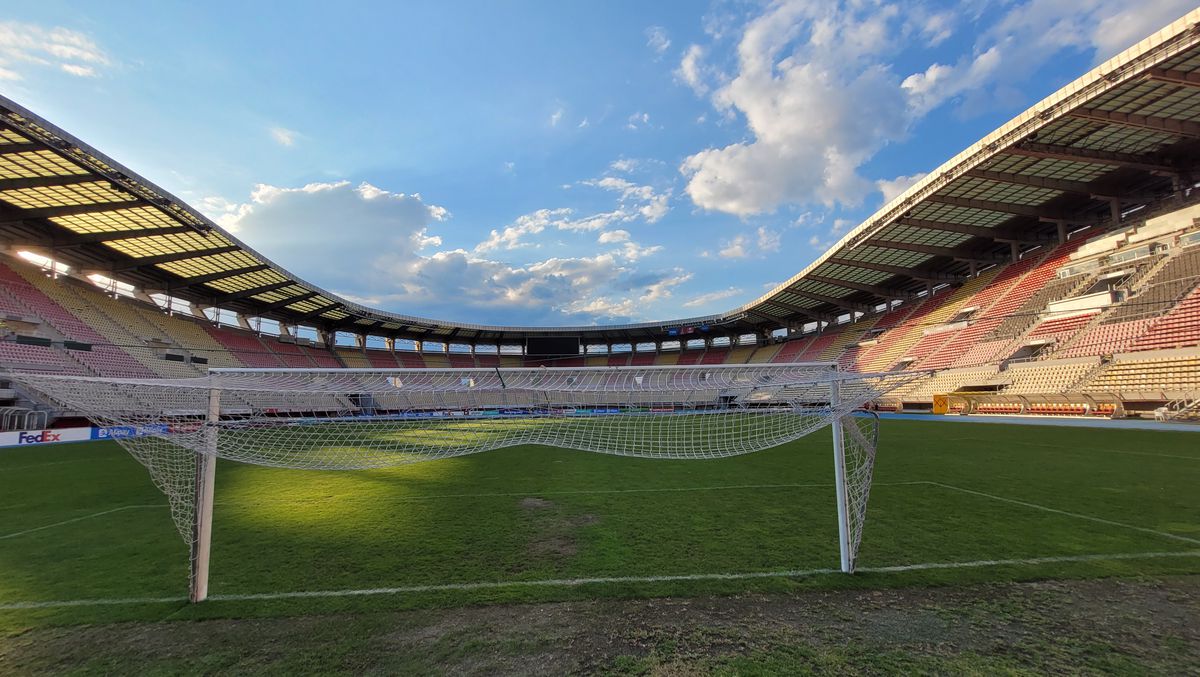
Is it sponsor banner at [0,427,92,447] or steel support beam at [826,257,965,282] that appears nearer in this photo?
sponsor banner at [0,427,92,447]

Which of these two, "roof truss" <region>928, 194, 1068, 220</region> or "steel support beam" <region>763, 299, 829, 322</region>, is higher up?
"roof truss" <region>928, 194, 1068, 220</region>

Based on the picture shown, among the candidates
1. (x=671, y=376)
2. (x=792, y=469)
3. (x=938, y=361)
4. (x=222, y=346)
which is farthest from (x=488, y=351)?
(x=671, y=376)

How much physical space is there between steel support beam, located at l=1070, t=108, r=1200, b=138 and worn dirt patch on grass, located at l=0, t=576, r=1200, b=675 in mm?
16547

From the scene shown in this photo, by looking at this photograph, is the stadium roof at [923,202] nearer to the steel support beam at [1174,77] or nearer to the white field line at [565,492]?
the steel support beam at [1174,77]

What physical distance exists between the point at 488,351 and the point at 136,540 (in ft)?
137

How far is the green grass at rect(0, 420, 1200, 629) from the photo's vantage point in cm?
373

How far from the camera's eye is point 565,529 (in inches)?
209

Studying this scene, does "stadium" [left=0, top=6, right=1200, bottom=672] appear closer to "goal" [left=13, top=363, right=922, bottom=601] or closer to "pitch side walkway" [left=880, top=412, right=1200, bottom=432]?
"goal" [left=13, top=363, right=922, bottom=601]

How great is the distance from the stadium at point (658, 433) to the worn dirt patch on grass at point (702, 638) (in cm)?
7

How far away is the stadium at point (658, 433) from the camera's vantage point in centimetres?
370

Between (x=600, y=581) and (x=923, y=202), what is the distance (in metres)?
21.2

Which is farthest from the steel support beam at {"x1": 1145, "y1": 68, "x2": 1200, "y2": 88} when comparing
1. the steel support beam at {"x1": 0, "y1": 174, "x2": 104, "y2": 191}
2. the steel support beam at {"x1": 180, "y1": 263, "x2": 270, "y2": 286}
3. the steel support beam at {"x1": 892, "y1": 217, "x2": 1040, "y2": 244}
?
the steel support beam at {"x1": 180, "y1": 263, "x2": 270, "y2": 286}

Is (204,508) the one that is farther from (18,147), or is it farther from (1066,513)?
(18,147)

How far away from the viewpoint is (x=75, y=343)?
18594 millimetres
